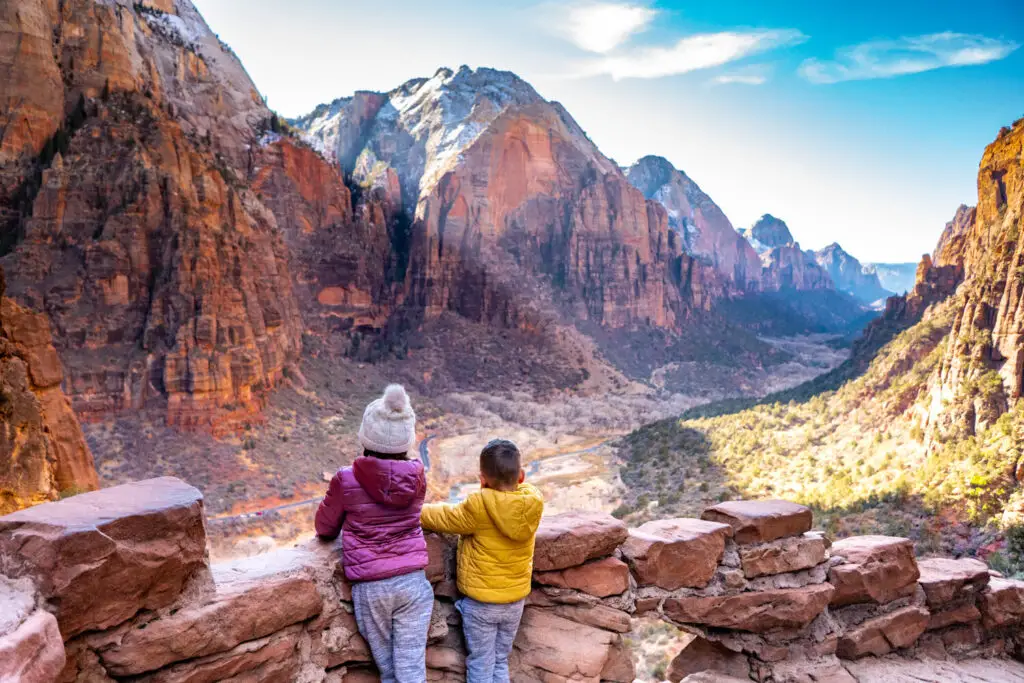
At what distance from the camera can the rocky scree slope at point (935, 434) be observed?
13.9 metres

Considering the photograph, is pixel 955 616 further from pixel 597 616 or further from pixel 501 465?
pixel 501 465

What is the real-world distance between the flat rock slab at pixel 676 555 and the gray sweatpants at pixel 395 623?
203cm

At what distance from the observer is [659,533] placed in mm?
5145

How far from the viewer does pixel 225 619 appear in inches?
125

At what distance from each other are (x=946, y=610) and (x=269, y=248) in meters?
41.2

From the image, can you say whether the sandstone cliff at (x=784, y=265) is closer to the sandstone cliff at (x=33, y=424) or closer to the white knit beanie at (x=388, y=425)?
the sandstone cliff at (x=33, y=424)

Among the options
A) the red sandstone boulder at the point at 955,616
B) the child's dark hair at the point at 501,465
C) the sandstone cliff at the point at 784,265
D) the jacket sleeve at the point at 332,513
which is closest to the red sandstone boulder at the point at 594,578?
the child's dark hair at the point at 501,465

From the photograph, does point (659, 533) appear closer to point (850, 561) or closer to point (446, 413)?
point (850, 561)

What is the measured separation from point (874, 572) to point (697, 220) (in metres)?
150

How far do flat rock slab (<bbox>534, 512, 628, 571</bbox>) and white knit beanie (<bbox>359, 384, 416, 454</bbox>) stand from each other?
1.51 metres

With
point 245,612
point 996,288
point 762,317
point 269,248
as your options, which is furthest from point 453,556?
point 762,317

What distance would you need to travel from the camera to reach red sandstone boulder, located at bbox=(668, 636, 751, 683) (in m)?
5.36

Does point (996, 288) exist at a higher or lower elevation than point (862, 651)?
higher

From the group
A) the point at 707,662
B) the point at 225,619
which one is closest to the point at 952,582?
the point at 707,662
